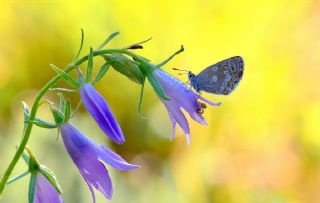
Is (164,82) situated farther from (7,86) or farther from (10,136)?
(7,86)

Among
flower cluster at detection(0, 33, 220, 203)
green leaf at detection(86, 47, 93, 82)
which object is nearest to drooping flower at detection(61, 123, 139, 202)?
flower cluster at detection(0, 33, 220, 203)

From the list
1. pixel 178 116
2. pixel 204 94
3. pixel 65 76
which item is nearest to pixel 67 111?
pixel 65 76

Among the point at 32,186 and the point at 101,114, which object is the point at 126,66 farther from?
the point at 32,186

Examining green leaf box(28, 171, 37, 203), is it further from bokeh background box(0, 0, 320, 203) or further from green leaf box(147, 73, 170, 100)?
bokeh background box(0, 0, 320, 203)

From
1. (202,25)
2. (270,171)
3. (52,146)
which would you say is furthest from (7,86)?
(270,171)

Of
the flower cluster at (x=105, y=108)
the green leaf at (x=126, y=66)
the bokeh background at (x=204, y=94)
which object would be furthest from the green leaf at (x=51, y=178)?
the bokeh background at (x=204, y=94)

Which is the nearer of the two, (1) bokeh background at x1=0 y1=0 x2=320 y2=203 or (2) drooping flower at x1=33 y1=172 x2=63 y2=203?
(2) drooping flower at x1=33 y1=172 x2=63 y2=203

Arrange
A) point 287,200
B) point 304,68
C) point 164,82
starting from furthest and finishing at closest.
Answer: point 304,68 → point 287,200 → point 164,82
